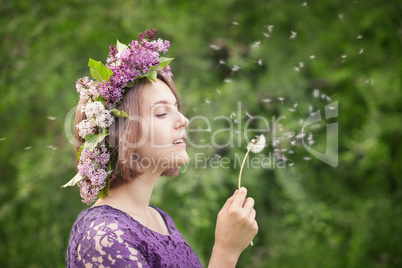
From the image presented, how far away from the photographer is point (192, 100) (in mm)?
3928

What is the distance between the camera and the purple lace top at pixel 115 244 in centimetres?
133

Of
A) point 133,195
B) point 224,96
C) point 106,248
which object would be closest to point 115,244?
point 106,248

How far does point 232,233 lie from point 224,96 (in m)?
2.58

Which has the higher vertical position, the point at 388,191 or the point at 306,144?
the point at 306,144

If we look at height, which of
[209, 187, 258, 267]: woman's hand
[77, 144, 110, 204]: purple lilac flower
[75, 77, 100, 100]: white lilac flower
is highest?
[75, 77, 100, 100]: white lilac flower

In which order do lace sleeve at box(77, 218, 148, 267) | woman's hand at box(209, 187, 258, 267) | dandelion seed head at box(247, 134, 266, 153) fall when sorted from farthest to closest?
dandelion seed head at box(247, 134, 266, 153), woman's hand at box(209, 187, 258, 267), lace sleeve at box(77, 218, 148, 267)

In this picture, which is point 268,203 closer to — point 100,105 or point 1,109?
point 1,109

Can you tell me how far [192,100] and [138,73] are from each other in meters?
2.27

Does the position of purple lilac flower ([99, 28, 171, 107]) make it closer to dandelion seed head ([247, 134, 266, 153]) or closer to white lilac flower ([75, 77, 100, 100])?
white lilac flower ([75, 77, 100, 100])

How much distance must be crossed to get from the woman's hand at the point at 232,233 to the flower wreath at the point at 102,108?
525 millimetres

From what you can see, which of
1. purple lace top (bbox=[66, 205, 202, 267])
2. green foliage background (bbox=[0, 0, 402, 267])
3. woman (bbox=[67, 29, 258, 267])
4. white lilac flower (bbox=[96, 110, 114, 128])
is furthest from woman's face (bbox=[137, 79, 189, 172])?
green foliage background (bbox=[0, 0, 402, 267])

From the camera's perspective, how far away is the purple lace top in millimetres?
1332

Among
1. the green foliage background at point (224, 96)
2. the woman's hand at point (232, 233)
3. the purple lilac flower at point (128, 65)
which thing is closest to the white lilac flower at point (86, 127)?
the purple lilac flower at point (128, 65)

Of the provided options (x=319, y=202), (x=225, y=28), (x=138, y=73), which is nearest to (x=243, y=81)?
(x=225, y=28)
